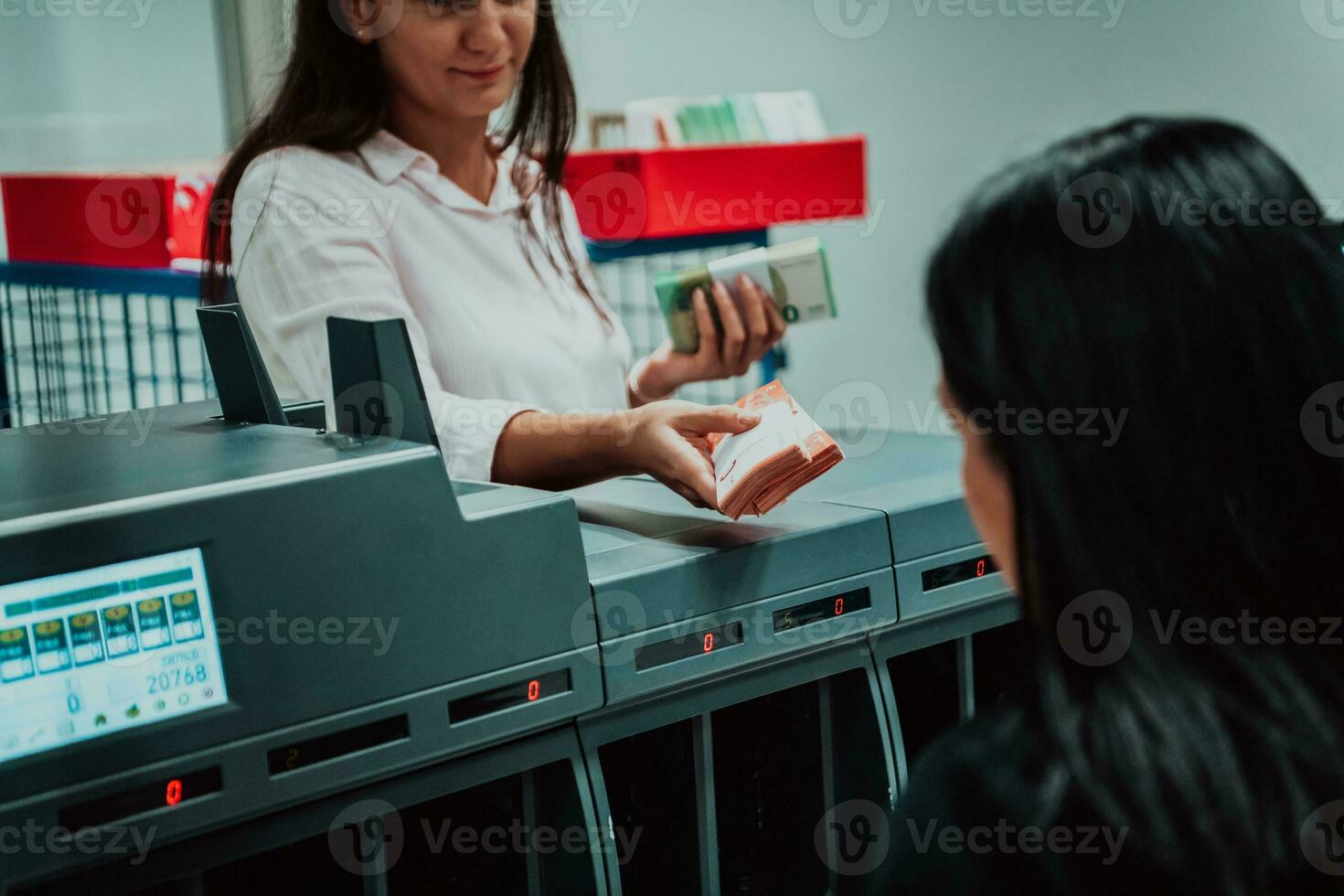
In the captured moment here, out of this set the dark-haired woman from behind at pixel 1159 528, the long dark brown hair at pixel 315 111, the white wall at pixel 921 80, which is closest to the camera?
the dark-haired woman from behind at pixel 1159 528

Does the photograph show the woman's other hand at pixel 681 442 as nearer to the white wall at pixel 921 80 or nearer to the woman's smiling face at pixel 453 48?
the woman's smiling face at pixel 453 48

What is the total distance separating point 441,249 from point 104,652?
0.82 m

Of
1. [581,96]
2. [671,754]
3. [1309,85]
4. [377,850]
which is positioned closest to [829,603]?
[671,754]

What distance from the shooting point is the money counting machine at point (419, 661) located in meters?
0.72

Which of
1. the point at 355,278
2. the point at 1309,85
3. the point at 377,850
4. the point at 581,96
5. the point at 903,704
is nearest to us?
the point at 377,850

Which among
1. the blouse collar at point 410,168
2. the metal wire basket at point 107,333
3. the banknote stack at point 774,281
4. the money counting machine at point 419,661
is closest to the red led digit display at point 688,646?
the money counting machine at point 419,661

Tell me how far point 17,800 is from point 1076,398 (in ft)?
1.80

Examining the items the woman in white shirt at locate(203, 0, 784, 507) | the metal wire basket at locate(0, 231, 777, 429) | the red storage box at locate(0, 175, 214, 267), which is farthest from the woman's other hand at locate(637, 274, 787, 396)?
the red storage box at locate(0, 175, 214, 267)

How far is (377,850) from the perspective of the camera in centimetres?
85

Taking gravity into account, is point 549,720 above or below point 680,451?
below

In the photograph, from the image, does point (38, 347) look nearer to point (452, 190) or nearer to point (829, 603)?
point (452, 190)

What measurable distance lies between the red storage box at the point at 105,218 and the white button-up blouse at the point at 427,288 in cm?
76

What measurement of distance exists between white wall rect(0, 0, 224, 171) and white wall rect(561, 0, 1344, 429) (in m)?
1.08

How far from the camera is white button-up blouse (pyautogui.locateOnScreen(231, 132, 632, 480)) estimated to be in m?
1.32
